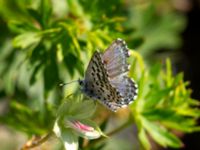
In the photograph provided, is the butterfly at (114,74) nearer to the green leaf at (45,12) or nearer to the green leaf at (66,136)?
the green leaf at (66,136)

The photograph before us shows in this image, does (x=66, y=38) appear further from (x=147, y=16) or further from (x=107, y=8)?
(x=147, y=16)

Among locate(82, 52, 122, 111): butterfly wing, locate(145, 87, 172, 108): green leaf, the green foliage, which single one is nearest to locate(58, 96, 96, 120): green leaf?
locate(82, 52, 122, 111): butterfly wing

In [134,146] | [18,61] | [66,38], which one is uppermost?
[66,38]

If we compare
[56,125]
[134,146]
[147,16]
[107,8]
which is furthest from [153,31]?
[56,125]

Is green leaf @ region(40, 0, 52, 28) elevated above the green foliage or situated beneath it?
elevated above

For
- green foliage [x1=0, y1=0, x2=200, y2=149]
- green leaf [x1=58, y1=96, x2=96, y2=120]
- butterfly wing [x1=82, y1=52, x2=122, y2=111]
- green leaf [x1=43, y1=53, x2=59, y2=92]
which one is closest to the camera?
butterfly wing [x1=82, y1=52, x2=122, y2=111]

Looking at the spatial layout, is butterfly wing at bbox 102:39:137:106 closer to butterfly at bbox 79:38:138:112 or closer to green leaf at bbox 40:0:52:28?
butterfly at bbox 79:38:138:112

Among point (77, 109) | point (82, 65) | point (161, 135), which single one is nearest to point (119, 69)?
point (77, 109)
